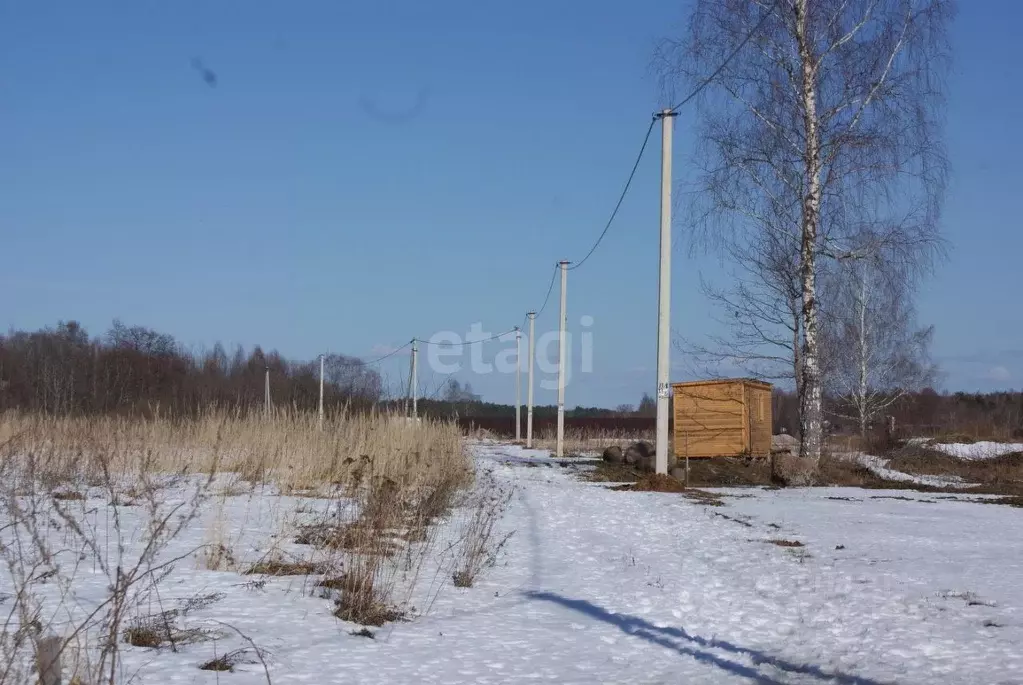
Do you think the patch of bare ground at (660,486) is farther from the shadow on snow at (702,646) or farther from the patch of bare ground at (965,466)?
the shadow on snow at (702,646)

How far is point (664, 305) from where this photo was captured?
15.3 m

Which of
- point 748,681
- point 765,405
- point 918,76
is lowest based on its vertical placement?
point 748,681

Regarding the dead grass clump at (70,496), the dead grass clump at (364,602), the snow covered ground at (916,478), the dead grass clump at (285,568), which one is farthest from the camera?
the snow covered ground at (916,478)

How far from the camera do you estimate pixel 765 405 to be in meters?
21.7

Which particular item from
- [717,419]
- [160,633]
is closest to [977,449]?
[717,419]

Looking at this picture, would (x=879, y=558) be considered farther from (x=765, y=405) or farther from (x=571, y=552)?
(x=765, y=405)

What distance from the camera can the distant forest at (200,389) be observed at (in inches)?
631

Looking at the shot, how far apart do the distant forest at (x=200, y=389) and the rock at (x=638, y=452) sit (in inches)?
147

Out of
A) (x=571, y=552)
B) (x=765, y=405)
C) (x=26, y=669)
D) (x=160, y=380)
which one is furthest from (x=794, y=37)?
(x=160, y=380)

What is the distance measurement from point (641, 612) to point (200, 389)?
1540 centimetres

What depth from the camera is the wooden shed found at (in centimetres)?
2044

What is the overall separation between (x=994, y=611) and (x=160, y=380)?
29.8 meters

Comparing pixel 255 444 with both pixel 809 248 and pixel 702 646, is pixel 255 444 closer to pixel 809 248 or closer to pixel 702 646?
pixel 702 646

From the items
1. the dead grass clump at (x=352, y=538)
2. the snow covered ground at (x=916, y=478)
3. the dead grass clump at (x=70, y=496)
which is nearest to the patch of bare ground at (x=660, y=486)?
the snow covered ground at (x=916, y=478)
